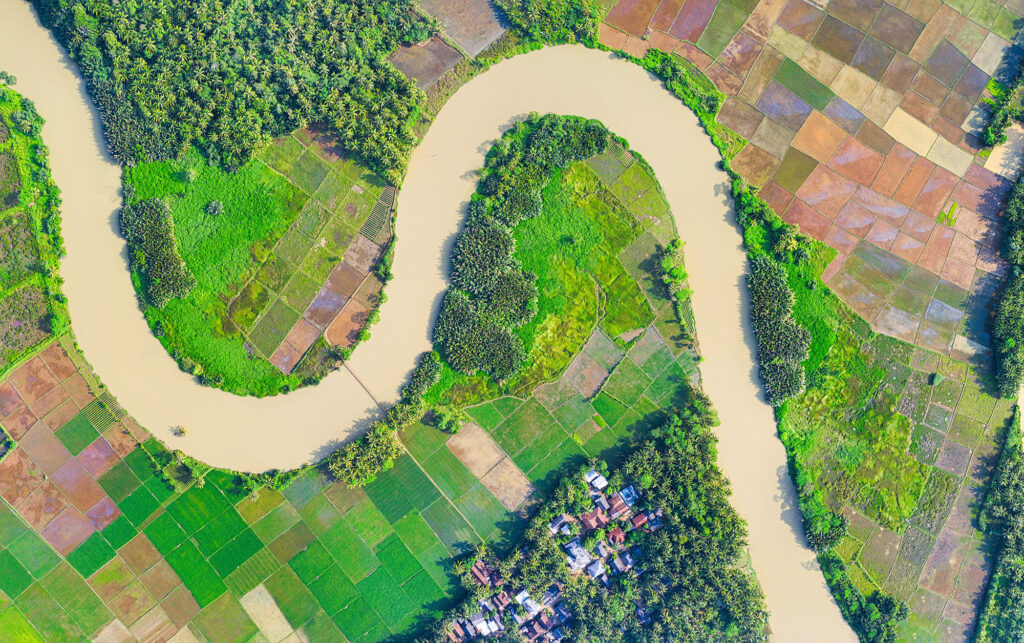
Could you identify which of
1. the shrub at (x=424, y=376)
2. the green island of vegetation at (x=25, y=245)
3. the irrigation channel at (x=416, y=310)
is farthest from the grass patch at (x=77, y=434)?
the shrub at (x=424, y=376)

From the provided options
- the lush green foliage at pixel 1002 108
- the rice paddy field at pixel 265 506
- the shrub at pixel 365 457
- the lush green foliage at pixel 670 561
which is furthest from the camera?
the lush green foliage at pixel 1002 108

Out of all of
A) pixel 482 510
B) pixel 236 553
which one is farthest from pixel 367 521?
pixel 236 553

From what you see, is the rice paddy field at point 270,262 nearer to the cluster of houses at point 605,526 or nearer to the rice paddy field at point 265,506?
the rice paddy field at point 265,506

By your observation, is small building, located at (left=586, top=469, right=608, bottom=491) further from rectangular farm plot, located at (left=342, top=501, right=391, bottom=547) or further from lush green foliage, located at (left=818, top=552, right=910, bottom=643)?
lush green foliage, located at (left=818, top=552, right=910, bottom=643)

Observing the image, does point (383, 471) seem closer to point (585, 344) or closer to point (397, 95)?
point (585, 344)

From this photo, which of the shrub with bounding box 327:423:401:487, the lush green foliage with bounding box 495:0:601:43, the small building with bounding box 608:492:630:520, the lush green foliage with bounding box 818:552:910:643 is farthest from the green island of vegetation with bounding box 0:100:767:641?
the lush green foliage with bounding box 818:552:910:643

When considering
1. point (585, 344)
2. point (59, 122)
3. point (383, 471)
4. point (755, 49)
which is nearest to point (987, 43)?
point (755, 49)
